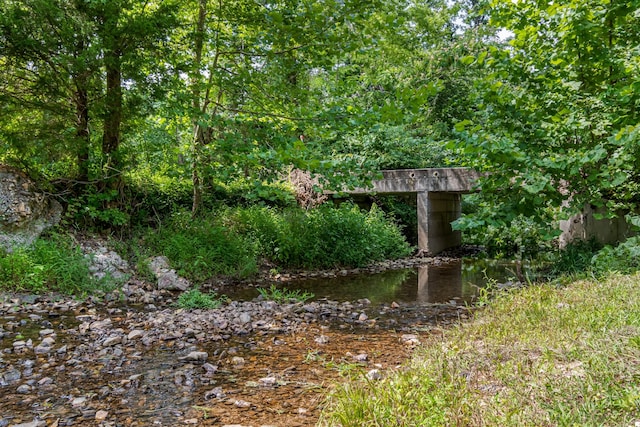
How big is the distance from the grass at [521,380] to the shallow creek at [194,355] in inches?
18.7

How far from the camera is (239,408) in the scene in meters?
2.94

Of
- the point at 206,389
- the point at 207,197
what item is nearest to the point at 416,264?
the point at 207,197

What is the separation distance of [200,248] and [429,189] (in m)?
7.67

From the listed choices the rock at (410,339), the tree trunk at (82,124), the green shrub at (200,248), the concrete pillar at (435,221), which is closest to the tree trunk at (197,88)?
the green shrub at (200,248)

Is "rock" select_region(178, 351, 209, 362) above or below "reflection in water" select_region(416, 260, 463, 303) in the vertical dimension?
above

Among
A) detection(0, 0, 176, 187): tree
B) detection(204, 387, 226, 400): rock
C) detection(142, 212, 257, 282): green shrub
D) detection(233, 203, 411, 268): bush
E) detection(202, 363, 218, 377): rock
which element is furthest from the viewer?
detection(233, 203, 411, 268): bush

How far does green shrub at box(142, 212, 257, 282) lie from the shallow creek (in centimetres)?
134

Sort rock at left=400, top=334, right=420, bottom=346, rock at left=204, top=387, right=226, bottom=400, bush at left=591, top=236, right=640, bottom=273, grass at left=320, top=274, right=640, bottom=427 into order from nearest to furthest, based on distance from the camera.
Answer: grass at left=320, top=274, right=640, bottom=427 → rock at left=204, top=387, right=226, bottom=400 → rock at left=400, top=334, right=420, bottom=346 → bush at left=591, top=236, right=640, bottom=273

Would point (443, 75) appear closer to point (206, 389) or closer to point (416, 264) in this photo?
point (416, 264)

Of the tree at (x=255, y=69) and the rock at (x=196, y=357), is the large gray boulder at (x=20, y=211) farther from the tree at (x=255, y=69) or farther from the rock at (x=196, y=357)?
the rock at (x=196, y=357)

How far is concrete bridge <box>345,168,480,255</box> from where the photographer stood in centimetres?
1273

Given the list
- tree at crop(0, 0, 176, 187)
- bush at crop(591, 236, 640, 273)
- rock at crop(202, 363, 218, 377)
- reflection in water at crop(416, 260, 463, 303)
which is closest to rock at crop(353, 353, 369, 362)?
rock at crop(202, 363, 218, 377)

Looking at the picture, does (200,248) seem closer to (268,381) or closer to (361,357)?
(361,357)

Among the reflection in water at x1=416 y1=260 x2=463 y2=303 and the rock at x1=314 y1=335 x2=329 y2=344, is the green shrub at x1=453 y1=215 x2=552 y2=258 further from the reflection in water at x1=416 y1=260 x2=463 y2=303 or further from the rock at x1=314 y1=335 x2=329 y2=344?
the rock at x1=314 y1=335 x2=329 y2=344
